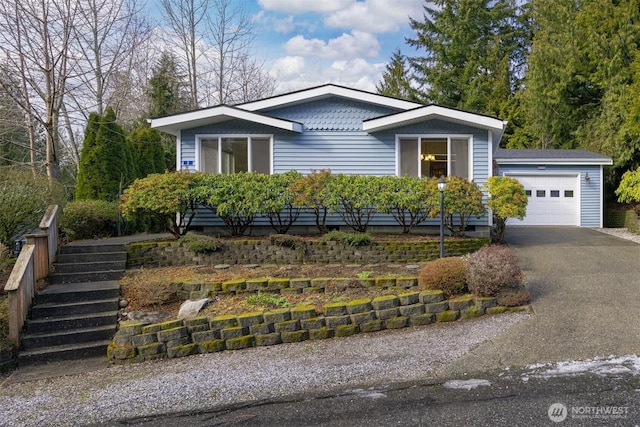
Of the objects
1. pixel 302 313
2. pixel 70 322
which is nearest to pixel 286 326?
pixel 302 313

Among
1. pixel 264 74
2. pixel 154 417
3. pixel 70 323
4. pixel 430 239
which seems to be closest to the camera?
pixel 154 417

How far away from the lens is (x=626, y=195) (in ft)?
43.2

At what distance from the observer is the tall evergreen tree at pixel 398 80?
29125 mm

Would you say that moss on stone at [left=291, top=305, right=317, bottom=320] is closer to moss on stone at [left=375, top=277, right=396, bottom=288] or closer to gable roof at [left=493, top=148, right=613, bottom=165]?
moss on stone at [left=375, top=277, right=396, bottom=288]

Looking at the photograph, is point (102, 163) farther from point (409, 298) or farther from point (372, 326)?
point (409, 298)

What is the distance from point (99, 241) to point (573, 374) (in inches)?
311

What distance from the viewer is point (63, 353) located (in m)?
4.94

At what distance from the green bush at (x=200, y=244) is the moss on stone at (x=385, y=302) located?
3778 millimetres

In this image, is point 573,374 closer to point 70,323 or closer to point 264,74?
point 70,323

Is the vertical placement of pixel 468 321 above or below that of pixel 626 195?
below

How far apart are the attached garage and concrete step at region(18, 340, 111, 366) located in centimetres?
1452

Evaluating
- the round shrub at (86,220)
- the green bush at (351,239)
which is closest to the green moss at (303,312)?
the green bush at (351,239)

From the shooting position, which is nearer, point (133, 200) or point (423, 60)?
point (133, 200)

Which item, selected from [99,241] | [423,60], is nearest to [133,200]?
[99,241]
